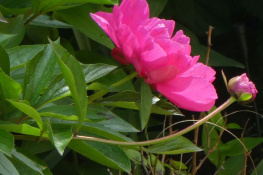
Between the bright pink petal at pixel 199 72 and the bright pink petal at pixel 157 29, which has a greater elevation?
the bright pink petal at pixel 157 29

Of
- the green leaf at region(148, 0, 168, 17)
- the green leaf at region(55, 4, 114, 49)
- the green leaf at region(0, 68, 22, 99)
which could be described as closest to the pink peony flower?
the green leaf at region(0, 68, 22, 99)

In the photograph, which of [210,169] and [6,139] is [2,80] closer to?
[6,139]

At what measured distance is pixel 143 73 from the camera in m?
0.51

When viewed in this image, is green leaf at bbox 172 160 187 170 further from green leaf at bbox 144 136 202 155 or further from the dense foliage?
green leaf at bbox 144 136 202 155

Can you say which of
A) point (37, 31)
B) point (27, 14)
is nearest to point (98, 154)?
point (27, 14)

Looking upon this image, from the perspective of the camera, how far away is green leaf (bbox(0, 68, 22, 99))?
17.9 inches

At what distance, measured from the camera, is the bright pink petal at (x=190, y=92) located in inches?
19.7

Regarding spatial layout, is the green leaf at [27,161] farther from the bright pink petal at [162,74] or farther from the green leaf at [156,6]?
the green leaf at [156,6]

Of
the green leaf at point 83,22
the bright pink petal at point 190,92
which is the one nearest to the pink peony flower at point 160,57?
the bright pink petal at point 190,92

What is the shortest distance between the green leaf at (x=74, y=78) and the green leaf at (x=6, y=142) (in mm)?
60

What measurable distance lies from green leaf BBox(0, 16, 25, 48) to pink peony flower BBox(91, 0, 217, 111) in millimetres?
122

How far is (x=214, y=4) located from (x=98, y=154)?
627mm

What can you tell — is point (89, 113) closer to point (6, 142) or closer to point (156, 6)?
point (6, 142)

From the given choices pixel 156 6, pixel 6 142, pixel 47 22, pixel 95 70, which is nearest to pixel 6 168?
pixel 6 142
